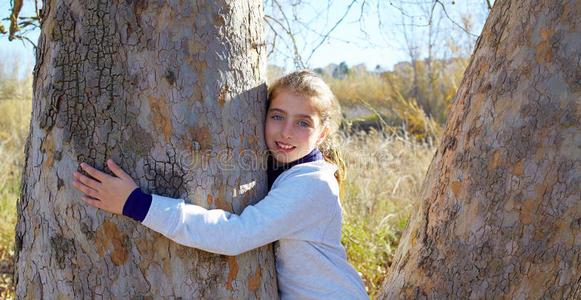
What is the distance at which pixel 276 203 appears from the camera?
1.56 meters

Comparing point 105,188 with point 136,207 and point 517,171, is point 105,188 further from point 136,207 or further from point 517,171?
point 517,171

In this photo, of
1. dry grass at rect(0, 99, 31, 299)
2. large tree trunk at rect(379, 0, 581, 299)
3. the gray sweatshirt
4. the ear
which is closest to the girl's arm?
the gray sweatshirt

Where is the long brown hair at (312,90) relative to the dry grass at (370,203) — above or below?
above

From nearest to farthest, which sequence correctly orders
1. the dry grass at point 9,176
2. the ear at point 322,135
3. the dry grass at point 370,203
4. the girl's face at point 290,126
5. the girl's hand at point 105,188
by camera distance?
the girl's hand at point 105,188, the girl's face at point 290,126, the ear at point 322,135, the dry grass at point 370,203, the dry grass at point 9,176

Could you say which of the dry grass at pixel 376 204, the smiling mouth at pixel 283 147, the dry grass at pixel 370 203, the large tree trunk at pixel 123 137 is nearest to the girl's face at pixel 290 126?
the smiling mouth at pixel 283 147

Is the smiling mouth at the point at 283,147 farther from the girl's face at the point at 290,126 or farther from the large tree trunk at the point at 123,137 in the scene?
the large tree trunk at the point at 123,137

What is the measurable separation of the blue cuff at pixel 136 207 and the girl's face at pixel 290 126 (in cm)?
57

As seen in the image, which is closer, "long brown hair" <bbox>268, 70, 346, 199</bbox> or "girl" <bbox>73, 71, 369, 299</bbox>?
"girl" <bbox>73, 71, 369, 299</bbox>

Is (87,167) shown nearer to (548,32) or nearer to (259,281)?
(259,281)

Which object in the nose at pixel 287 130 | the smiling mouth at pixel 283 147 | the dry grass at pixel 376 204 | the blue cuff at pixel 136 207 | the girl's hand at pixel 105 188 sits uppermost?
the nose at pixel 287 130

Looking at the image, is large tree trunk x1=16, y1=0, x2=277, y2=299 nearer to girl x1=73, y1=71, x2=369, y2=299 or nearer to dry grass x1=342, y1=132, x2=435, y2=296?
girl x1=73, y1=71, x2=369, y2=299

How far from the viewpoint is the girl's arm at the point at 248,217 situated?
136cm

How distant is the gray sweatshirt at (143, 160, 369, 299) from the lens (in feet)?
4.55

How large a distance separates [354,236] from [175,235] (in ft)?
7.22
